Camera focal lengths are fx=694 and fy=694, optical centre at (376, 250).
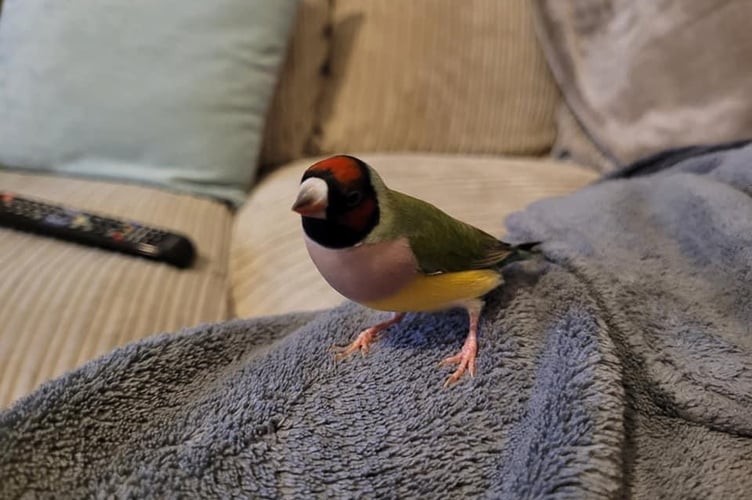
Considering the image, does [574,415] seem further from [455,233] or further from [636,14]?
[636,14]

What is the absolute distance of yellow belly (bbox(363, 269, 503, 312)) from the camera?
0.51 meters

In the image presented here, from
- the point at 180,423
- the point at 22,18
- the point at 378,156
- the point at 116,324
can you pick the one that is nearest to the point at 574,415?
the point at 180,423

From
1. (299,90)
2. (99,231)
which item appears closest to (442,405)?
(99,231)

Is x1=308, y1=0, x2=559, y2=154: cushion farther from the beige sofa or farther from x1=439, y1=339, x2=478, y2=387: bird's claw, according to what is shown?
x1=439, y1=339, x2=478, y2=387: bird's claw

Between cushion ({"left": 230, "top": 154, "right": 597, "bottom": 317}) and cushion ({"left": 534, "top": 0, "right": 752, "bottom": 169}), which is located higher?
cushion ({"left": 534, "top": 0, "right": 752, "bottom": 169})

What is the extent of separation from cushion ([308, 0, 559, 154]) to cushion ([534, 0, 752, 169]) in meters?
0.07

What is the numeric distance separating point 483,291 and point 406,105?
759 millimetres

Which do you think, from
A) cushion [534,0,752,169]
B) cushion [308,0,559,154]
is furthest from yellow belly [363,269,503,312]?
cushion [308,0,559,154]

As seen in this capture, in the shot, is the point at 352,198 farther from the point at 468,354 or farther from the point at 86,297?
the point at 86,297

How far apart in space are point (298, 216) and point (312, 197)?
48 cm

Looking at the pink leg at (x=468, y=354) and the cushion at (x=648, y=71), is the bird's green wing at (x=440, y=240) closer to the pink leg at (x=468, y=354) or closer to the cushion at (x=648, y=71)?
Answer: the pink leg at (x=468, y=354)

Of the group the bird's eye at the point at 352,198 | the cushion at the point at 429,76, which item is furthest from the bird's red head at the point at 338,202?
the cushion at the point at 429,76

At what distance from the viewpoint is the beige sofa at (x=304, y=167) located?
0.72m

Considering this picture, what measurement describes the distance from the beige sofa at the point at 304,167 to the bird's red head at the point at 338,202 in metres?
0.27
